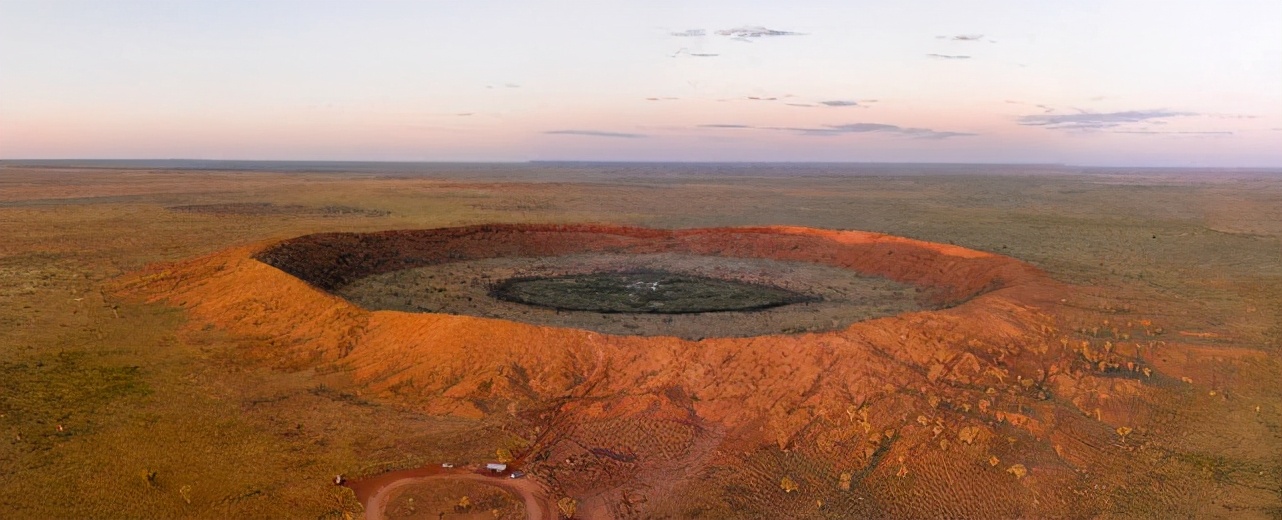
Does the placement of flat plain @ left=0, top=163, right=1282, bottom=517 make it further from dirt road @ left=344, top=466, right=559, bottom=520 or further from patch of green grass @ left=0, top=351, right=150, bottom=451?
dirt road @ left=344, top=466, right=559, bottom=520

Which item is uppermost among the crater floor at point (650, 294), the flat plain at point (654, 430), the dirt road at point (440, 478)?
the crater floor at point (650, 294)

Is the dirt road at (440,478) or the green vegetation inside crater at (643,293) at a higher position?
the green vegetation inside crater at (643,293)

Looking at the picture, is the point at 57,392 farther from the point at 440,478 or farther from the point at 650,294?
the point at 650,294

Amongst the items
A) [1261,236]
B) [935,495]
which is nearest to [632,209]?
[1261,236]

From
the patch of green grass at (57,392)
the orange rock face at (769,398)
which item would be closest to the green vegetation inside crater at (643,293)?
the orange rock face at (769,398)

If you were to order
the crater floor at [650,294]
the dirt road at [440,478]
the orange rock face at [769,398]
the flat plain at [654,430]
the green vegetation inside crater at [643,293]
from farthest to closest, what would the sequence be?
the green vegetation inside crater at [643,293], the crater floor at [650,294], the orange rock face at [769,398], the flat plain at [654,430], the dirt road at [440,478]

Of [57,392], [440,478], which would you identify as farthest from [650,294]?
[57,392]

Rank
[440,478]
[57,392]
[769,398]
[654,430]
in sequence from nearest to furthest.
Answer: [440,478] < [654,430] < [769,398] < [57,392]

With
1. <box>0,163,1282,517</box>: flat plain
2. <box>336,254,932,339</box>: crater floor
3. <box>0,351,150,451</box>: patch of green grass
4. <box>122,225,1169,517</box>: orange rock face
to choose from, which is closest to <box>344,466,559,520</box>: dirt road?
<box>0,163,1282,517</box>: flat plain

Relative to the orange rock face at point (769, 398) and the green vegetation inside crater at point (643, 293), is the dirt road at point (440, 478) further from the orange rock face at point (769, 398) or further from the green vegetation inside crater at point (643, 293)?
the green vegetation inside crater at point (643, 293)

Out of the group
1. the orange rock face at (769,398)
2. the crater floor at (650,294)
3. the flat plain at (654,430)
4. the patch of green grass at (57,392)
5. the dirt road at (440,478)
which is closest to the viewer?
the dirt road at (440,478)
